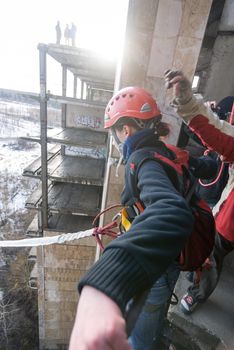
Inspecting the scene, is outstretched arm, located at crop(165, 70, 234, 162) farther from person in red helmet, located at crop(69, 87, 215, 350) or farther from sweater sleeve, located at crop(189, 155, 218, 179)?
person in red helmet, located at crop(69, 87, 215, 350)

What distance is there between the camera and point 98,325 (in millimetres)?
487

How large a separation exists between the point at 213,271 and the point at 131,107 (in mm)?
1411

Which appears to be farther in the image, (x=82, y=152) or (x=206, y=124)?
(x=82, y=152)

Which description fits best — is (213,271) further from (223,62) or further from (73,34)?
(73,34)

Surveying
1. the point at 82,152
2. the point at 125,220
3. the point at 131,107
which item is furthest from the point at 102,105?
the point at 125,220

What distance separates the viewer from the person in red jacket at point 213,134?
54.7 inches

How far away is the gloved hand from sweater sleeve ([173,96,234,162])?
0.04m

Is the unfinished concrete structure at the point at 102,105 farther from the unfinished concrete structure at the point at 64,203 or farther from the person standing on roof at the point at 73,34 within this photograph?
the person standing on roof at the point at 73,34

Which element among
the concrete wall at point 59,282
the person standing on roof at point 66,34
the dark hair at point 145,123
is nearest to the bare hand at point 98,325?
the dark hair at point 145,123

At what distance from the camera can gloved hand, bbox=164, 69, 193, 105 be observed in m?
1.31

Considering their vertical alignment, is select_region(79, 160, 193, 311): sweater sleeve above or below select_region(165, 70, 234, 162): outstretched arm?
below

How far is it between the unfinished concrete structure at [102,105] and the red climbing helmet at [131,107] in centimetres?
100

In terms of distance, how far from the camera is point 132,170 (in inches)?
38.9

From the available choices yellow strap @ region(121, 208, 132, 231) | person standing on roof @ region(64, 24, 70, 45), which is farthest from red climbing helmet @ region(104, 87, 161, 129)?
person standing on roof @ region(64, 24, 70, 45)
